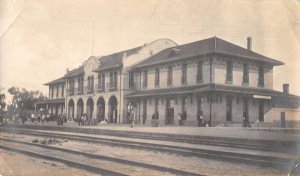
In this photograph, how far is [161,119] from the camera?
16219mm

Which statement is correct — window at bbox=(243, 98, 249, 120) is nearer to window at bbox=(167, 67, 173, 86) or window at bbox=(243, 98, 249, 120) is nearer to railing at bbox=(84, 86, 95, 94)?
railing at bbox=(84, 86, 95, 94)

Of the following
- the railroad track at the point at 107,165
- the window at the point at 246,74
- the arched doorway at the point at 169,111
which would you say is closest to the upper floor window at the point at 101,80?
the arched doorway at the point at 169,111

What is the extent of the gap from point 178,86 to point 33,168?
30.2ft

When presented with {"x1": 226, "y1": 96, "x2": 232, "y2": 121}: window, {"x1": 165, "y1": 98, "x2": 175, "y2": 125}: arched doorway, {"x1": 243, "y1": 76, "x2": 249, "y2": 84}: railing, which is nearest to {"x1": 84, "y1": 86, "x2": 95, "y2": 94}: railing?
{"x1": 165, "y1": 98, "x2": 175, "y2": 125}: arched doorway

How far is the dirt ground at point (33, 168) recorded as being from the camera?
17.2 ft

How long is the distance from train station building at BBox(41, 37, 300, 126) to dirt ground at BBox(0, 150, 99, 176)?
1.38 meters

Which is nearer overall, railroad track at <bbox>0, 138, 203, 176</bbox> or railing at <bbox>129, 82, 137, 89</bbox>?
railroad track at <bbox>0, 138, 203, 176</bbox>

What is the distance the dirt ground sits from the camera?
523cm

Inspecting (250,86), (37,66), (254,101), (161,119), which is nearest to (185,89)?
(161,119)

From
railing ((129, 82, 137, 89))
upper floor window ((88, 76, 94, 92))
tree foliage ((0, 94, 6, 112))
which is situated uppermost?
railing ((129, 82, 137, 89))

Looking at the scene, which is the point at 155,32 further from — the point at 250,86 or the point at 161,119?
the point at 161,119

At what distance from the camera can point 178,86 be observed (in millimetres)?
14312

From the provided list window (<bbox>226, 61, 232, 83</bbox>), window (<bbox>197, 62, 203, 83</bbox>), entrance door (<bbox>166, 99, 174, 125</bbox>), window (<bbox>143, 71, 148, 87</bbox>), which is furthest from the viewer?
window (<bbox>143, 71, 148, 87</bbox>)

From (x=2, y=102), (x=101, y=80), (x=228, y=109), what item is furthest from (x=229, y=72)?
(x=101, y=80)
